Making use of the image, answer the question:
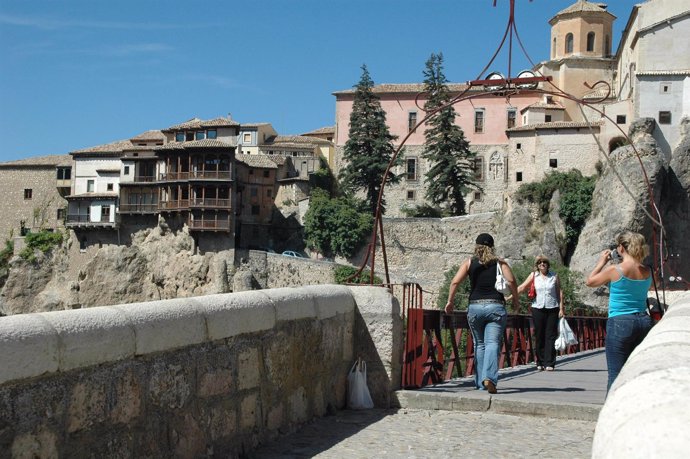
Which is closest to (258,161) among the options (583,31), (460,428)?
(583,31)

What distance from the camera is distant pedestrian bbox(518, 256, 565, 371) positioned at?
38.6 ft

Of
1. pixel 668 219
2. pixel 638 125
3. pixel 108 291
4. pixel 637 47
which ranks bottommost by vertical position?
pixel 108 291

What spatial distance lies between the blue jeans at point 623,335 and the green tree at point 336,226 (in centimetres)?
5338

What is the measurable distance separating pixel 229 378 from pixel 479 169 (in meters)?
65.5

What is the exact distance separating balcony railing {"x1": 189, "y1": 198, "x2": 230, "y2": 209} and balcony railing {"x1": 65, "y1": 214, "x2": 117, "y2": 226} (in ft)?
28.1

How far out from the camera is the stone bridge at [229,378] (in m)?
2.31

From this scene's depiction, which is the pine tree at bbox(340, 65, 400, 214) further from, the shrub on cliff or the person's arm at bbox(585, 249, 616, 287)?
the person's arm at bbox(585, 249, 616, 287)

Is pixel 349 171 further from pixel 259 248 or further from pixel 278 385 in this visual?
pixel 278 385

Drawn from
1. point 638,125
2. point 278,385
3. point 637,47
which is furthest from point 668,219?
point 278,385

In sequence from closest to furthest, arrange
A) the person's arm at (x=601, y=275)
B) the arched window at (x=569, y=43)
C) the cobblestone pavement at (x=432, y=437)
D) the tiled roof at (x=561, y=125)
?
the cobblestone pavement at (x=432, y=437)
the person's arm at (x=601, y=275)
the tiled roof at (x=561, y=125)
the arched window at (x=569, y=43)

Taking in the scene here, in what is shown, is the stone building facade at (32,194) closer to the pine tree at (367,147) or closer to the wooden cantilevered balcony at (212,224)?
the wooden cantilevered balcony at (212,224)

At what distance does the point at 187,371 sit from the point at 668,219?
51686 mm

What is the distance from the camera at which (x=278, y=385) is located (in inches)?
259

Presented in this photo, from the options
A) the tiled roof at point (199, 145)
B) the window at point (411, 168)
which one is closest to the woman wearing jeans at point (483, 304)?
the tiled roof at point (199, 145)
